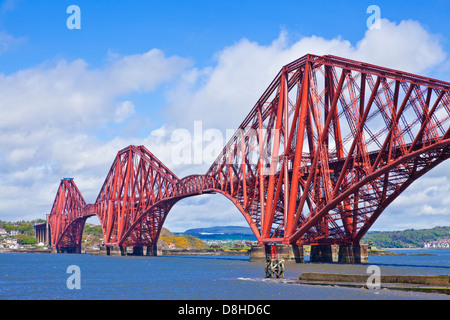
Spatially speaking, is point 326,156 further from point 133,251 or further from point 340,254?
point 133,251

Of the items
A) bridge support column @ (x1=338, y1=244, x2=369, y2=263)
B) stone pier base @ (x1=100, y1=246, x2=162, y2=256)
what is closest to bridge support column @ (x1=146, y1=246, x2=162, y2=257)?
stone pier base @ (x1=100, y1=246, x2=162, y2=256)

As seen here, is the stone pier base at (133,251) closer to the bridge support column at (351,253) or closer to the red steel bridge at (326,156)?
the red steel bridge at (326,156)

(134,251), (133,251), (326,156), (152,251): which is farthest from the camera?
(133,251)

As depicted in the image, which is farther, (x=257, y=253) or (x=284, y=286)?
(x=257, y=253)

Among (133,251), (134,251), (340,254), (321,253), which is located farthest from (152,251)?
(340,254)

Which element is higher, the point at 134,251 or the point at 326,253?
the point at 326,253

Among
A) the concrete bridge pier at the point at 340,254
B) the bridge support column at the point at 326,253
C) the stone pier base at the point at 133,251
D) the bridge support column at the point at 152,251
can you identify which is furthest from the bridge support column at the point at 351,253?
the stone pier base at the point at 133,251

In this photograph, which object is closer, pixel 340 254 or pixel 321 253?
pixel 340 254

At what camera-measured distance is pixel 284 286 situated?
47.8m

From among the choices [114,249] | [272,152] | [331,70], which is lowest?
[114,249]

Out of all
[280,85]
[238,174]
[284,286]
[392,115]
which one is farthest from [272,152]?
[284,286]
